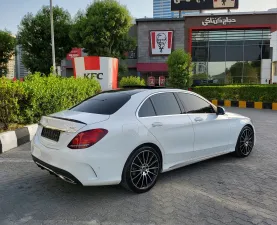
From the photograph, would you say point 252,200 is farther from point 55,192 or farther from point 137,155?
point 55,192

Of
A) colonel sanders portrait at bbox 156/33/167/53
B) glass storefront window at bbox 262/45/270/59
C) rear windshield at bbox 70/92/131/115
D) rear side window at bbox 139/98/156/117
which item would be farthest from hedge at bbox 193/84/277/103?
glass storefront window at bbox 262/45/270/59

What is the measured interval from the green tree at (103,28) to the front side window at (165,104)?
19.7m

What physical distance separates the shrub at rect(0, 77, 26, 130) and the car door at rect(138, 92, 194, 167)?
157 inches

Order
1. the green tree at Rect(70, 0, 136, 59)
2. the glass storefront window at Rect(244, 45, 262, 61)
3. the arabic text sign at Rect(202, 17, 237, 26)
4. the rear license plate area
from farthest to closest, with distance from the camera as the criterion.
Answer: the glass storefront window at Rect(244, 45, 262, 61), the arabic text sign at Rect(202, 17, 237, 26), the green tree at Rect(70, 0, 136, 59), the rear license plate area

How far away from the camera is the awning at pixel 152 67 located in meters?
32.3

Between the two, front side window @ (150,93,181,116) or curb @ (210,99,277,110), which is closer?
front side window @ (150,93,181,116)

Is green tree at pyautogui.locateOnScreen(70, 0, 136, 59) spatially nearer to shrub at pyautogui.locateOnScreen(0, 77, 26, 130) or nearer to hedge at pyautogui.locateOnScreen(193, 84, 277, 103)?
hedge at pyautogui.locateOnScreen(193, 84, 277, 103)

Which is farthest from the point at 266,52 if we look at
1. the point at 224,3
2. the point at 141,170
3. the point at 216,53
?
the point at 141,170

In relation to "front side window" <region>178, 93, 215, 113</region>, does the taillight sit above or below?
below

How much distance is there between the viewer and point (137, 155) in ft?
12.3

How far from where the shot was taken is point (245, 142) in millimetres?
5590

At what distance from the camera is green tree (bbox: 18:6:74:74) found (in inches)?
1087

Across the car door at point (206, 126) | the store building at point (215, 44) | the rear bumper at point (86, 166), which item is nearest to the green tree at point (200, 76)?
the store building at point (215, 44)

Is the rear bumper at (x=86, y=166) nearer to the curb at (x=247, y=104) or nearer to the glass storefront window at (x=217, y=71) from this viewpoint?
the curb at (x=247, y=104)
